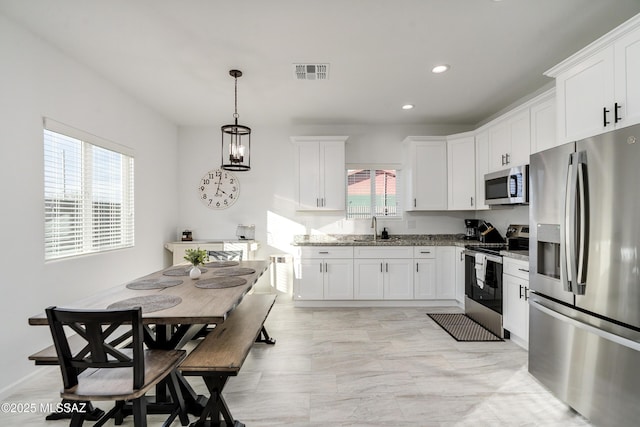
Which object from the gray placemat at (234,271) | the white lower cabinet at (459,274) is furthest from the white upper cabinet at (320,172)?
the gray placemat at (234,271)

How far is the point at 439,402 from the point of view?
2166 millimetres

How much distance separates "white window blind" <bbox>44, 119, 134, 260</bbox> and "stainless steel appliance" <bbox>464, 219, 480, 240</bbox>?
15.2ft

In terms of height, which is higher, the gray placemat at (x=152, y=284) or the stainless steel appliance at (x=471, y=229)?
the stainless steel appliance at (x=471, y=229)

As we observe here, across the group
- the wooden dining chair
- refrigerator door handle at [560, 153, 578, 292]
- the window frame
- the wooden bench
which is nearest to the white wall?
the wooden dining chair

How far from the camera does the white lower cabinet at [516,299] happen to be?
289 cm

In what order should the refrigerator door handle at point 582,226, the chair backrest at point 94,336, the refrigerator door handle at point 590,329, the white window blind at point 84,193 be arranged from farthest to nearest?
the white window blind at point 84,193
the refrigerator door handle at point 582,226
the refrigerator door handle at point 590,329
the chair backrest at point 94,336

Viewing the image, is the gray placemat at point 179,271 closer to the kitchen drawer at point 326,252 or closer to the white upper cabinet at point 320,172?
the kitchen drawer at point 326,252

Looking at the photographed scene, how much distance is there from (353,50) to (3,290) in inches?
129

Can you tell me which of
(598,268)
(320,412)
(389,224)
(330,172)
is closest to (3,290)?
(320,412)

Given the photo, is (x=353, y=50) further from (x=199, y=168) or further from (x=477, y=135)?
(x=199, y=168)

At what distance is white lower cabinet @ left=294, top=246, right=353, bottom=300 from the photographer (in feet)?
14.3

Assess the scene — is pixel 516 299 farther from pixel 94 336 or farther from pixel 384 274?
pixel 94 336

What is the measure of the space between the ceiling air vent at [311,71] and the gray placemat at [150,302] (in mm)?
2307

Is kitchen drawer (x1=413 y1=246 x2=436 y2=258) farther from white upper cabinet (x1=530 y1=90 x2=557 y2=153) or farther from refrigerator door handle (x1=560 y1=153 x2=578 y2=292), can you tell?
refrigerator door handle (x1=560 y1=153 x2=578 y2=292)
